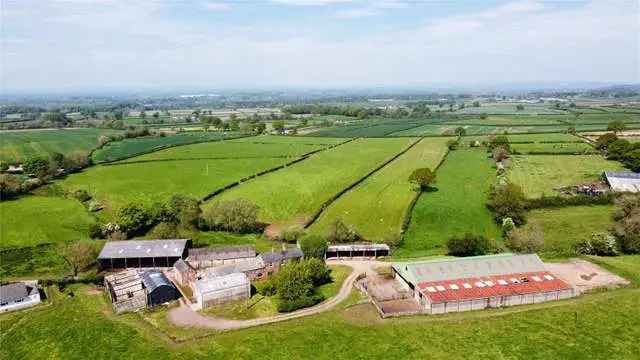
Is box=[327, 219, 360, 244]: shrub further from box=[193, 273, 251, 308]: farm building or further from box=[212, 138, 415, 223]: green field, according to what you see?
box=[193, 273, 251, 308]: farm building

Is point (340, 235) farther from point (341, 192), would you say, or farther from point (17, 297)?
point (17, 297)

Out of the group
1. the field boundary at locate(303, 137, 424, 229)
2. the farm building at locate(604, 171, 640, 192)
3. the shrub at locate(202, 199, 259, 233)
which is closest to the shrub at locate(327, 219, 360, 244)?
the field boundary at locate(303, 137, 424, 229)

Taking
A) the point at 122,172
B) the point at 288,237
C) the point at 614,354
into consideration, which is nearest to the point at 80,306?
the point at 288,237

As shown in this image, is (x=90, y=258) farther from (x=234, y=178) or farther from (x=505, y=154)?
(x=505, y=154)

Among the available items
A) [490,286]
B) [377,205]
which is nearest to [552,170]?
[377,205]

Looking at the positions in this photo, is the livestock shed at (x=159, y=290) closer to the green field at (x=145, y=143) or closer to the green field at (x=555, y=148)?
the green field at (x=145, y=143)

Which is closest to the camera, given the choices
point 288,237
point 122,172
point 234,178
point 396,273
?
point 396,273
